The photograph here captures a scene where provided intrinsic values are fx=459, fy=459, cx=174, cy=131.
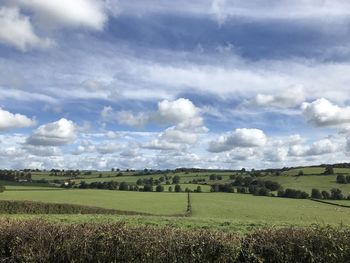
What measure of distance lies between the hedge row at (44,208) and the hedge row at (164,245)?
44433 millimetres

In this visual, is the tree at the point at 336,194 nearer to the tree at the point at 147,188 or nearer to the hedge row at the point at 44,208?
the tree at the point at 147,188

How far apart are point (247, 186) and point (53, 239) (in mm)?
96677

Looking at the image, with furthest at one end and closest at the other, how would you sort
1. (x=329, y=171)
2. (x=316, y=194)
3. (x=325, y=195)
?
(x=329, y=171) < (x=316, y=194) < (x=325, y=195)

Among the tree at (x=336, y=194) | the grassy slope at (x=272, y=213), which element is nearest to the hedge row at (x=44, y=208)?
the grassy slope at (x=272, y=213)

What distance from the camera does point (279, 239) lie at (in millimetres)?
10555

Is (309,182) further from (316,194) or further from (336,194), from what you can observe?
(336,194)

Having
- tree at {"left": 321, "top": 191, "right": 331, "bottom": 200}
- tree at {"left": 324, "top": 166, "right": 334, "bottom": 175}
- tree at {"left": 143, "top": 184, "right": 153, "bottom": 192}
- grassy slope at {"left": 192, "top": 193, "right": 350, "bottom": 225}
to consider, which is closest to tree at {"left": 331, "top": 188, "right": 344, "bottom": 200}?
tree at {"left": 321, "top": 191, "right": 331, "bottom": 200}

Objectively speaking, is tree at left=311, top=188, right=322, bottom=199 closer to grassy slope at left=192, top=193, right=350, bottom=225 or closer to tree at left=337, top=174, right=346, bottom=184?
tree at left=337, top=174, right=346, bottom=184

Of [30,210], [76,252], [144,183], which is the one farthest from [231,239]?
[144,183]

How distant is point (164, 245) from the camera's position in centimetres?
1063

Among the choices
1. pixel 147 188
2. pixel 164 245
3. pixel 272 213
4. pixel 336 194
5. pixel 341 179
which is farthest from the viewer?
pixel 147 188

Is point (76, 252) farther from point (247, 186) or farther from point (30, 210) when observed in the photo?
point (247, 186)

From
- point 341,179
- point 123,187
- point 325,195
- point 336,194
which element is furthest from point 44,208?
point 341,179

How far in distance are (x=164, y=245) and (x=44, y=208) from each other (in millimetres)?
47546
